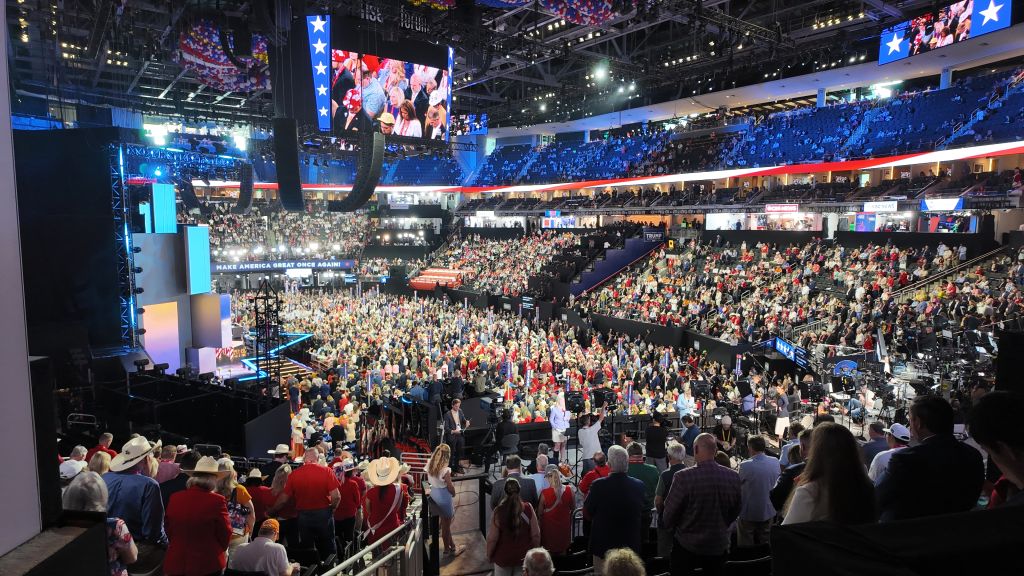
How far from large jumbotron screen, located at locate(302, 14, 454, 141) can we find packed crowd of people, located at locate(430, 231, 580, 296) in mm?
12789

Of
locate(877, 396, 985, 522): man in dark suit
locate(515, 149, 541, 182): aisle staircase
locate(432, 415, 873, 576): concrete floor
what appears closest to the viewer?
locate(877, 396, 985, 522): man in dark suit

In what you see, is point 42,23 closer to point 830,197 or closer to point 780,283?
point 780,283

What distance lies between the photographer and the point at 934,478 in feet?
9.55

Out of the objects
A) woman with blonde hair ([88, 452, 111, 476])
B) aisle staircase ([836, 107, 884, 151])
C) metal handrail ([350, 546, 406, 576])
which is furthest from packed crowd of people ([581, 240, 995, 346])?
woman with blonde hair ([88, 452, 111, 476])

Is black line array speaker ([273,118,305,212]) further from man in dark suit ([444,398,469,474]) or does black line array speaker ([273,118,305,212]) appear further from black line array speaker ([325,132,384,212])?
man in dark suit ([444,398,469,474])

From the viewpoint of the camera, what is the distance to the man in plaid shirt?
13.1 ft

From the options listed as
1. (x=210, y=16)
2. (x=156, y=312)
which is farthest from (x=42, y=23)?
(x=156, y=312)

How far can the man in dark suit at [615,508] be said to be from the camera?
168 inches

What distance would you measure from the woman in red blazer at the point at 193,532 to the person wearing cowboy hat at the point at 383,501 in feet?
4.92

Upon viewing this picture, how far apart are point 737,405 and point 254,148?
24.2 meters

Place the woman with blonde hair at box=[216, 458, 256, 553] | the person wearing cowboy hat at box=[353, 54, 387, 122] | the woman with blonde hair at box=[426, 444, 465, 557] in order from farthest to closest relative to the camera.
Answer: the person wearing cowboy hat at box=[353, 54, 387, 122]
the woman with blonde hair at box=[426, 444, 465, 557]
the woman with blonde hair at box=[216, 458, 256, 553]

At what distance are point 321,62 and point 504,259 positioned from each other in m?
21.3

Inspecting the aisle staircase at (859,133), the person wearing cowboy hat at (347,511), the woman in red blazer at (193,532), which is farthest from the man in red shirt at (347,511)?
the aisle staircase at (859,133)

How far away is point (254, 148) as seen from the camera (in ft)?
90.1
